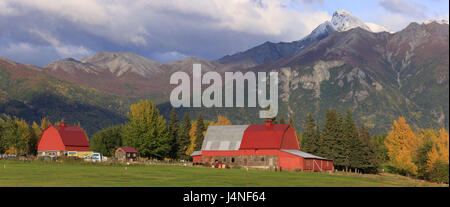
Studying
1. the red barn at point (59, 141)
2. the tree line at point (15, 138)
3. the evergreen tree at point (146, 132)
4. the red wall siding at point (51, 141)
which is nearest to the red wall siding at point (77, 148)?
the red barn at point (59, 141)

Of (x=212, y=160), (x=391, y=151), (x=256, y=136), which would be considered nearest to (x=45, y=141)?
(x=212, y=160)

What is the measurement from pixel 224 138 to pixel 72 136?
35.1 metres

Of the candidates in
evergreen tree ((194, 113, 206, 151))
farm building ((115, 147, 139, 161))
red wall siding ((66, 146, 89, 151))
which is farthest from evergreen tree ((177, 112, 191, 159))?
red wall siding ((66, 146, 89, 151))

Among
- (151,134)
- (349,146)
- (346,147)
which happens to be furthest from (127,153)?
(349,146)

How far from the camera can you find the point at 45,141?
109m

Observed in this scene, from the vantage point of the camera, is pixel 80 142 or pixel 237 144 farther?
pixel 80 142

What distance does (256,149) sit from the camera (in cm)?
8988

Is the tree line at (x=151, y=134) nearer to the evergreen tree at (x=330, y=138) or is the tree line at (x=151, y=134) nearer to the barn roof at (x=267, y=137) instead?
the barn roof at (x=267, y=137)

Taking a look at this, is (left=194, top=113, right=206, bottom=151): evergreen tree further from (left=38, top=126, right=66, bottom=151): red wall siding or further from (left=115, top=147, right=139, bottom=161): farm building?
(left=38, top=126, right=66, bottom=151): red wall siding

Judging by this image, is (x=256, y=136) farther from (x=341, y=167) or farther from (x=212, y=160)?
(x=341, y=167)

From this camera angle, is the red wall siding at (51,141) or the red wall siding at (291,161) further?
the red wall siding at (51,141)

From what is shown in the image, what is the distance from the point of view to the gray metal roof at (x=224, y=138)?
306 feet
